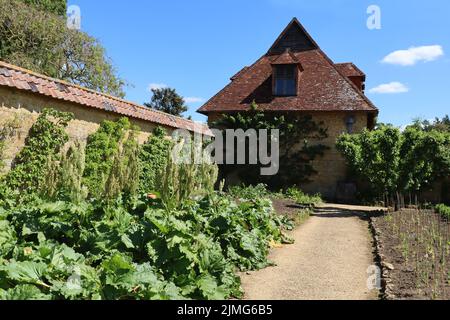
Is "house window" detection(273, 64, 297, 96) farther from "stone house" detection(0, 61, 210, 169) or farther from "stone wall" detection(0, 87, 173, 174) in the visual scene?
"stone wall" detection(0, 87, 173, 174)

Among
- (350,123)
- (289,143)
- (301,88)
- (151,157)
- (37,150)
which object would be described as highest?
(301,88)

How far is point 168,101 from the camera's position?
129ft

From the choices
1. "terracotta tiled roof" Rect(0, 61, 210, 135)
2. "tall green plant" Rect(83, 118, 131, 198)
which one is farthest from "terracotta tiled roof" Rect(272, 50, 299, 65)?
"tall green plant" Rect(83, 118, 131, 198)

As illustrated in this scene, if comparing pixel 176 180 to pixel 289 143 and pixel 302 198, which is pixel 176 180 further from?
pixel 289 143

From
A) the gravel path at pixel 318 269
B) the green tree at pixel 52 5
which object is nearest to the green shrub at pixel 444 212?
the gravel path at pixel 318 269

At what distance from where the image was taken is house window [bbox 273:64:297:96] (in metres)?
19.3

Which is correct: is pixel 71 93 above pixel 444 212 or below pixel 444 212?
above

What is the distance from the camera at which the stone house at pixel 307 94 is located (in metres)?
18.0

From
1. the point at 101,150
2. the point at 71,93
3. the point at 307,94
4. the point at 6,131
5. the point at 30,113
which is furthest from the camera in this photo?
the point at 307,94

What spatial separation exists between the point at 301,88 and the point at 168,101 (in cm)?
2224

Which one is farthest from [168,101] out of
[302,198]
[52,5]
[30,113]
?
[30,113]

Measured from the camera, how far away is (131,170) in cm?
587
